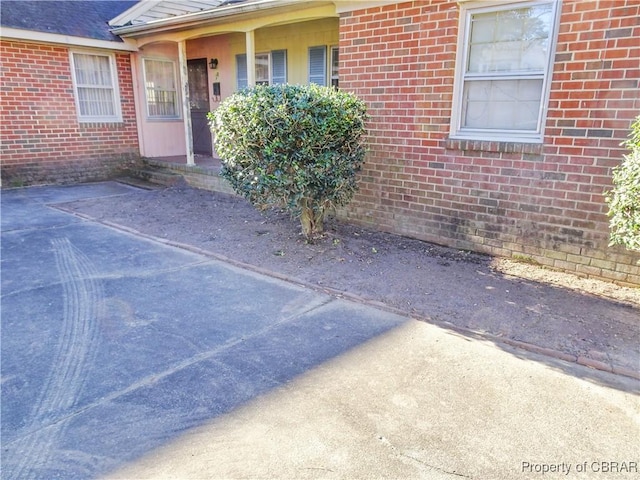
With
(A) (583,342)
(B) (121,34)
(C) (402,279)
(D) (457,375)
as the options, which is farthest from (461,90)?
(B) (121,34)

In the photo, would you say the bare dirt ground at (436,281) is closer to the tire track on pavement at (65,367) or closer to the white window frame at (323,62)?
the tire track on pavement at (65,367)

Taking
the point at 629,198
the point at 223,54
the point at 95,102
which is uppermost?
the point at 223,54

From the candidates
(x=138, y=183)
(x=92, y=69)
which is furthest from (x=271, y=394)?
(x=92, y=69)

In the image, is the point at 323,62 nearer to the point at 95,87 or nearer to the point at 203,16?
the point at 203,16

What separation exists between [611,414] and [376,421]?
1.36 meters

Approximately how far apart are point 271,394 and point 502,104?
4087 millimetres

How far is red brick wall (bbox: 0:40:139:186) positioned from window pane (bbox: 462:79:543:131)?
8407 mm

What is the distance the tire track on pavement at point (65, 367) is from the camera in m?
2.19

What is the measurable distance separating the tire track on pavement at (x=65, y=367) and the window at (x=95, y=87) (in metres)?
6.24

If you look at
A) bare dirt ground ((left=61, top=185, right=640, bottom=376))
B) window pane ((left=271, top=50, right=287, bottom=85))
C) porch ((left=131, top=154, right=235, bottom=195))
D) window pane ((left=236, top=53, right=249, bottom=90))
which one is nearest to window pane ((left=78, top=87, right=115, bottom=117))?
porch ((left=131, top=154, right=235, bottom=195))

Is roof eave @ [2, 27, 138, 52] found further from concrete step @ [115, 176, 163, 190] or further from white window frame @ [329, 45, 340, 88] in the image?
white window frame @ [329, 45, 340, 88]

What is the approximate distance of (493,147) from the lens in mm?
4918

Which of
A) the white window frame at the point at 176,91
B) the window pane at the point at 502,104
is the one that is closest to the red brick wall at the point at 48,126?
the white window frame at the point at 176,91

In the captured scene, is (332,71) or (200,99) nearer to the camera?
(332,71)
